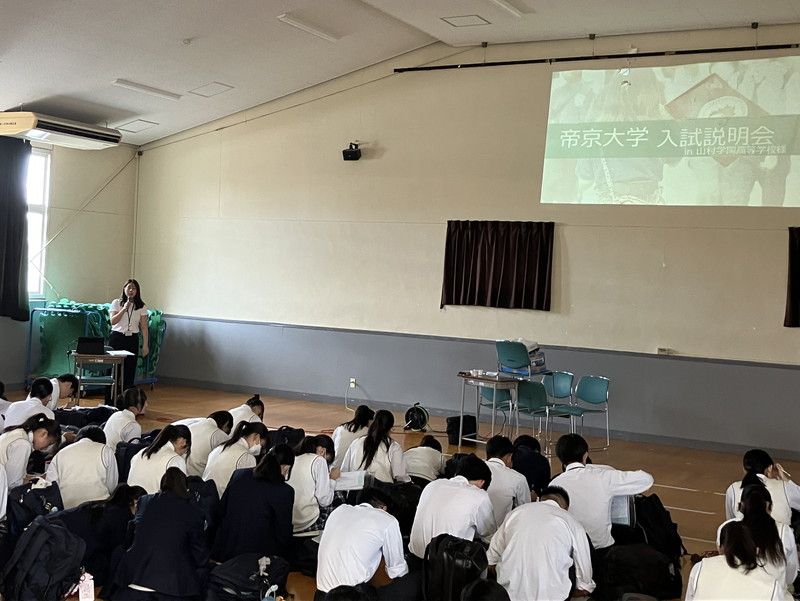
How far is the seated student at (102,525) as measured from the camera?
4.60 m

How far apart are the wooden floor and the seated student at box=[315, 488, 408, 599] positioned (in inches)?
23.7

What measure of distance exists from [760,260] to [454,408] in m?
3.72

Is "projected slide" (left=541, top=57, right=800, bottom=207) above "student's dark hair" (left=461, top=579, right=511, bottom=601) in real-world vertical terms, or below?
above

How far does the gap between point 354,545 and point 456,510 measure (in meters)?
0.64

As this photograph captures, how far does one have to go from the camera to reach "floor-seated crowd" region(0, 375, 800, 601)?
4.09 m

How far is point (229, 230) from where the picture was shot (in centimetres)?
1174

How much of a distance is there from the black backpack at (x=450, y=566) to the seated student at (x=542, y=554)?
118 millimetres

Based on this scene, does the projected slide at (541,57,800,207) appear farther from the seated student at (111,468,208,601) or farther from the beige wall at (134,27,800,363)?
the seated student at (111,468,208,601)

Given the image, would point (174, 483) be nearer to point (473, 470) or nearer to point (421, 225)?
point (473, 470)

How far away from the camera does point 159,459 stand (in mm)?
5156

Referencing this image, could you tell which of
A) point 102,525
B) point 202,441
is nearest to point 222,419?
point 202,441

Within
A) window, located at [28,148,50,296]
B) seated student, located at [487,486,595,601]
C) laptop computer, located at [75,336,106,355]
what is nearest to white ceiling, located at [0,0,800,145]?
window, located at [28,148,50,296]

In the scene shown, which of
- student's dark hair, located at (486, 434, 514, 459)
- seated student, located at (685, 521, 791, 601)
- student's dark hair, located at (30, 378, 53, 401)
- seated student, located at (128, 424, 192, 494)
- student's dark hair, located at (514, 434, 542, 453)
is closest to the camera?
seated student, located at (685, 521, 791, 601)

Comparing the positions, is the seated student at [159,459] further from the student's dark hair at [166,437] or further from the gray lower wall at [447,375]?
the gray lower wall at [447,375]
